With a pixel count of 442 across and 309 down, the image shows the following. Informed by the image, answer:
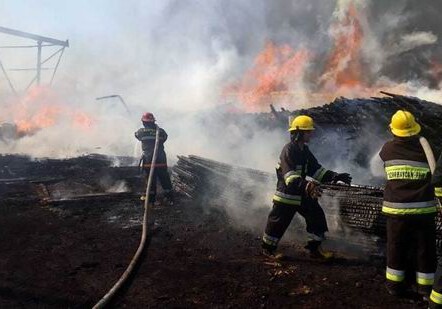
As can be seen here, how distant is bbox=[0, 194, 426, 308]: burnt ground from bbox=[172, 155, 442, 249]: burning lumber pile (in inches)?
22.6

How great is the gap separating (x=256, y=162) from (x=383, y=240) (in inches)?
216

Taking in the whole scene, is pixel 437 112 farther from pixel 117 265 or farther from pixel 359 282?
pixel 117 265

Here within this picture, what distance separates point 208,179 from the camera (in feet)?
27.0

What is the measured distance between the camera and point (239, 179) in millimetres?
7621

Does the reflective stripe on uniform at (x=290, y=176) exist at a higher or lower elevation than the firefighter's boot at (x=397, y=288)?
higher

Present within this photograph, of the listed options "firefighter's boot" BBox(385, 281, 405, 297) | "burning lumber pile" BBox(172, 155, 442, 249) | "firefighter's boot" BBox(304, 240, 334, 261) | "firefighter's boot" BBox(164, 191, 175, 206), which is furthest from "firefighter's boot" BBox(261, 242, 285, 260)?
"firefighter's boot" BBox(164, 191, 175, 206)

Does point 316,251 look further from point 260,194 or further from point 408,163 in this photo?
point 260,194

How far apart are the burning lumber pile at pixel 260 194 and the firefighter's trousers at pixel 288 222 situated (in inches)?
26.2

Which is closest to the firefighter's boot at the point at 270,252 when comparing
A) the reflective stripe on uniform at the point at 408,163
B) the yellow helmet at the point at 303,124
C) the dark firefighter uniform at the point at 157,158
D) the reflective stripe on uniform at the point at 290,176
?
the reflective stripe on uniform at the point at 290,176

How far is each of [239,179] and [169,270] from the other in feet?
9.99

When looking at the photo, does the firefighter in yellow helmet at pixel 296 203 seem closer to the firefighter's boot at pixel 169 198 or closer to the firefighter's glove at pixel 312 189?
the firefighter's glove at pixel 312 189

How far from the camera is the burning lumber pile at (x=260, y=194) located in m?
5.50

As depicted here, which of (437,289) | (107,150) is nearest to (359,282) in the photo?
(437,289)

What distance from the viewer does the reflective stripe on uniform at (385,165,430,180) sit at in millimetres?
3951
